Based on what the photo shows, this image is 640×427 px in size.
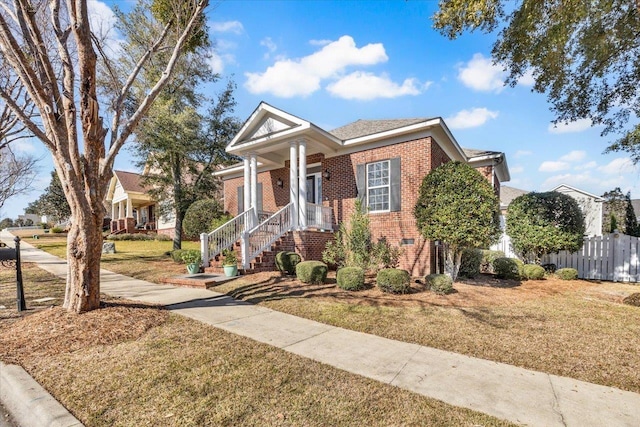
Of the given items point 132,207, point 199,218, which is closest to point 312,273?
point 199,218

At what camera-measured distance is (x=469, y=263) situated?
883 cm

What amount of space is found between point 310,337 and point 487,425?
97.8 inches

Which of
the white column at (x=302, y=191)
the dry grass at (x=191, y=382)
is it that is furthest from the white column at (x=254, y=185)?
the dry grass at (x=191, y=382)

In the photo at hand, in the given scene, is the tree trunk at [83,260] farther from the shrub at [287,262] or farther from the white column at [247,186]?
the white column at [247,186]

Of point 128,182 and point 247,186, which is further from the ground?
point 128,182

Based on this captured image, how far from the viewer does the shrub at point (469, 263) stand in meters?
8.80

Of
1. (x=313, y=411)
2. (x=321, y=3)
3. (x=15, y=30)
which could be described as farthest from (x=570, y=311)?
(x=15, y=30)

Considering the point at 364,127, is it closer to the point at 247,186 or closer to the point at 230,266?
the point at 247,186

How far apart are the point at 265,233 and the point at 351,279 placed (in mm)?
3964

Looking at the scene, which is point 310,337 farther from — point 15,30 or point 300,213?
point 15,30

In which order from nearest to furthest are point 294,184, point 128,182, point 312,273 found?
1. point 312,273
2. point 294,184
3. point 128,182

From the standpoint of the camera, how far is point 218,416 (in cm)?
251

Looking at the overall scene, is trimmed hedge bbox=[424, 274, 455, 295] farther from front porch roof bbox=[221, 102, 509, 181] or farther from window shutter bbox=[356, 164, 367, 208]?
front porch roof bbox=[221, 102, 509, 181]

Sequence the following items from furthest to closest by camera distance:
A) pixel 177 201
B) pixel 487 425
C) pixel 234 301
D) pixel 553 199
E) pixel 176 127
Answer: pixel 177 201 → pixel 176 127 → pixel 553 199 → pixel 234 301 → pixel 487 425
